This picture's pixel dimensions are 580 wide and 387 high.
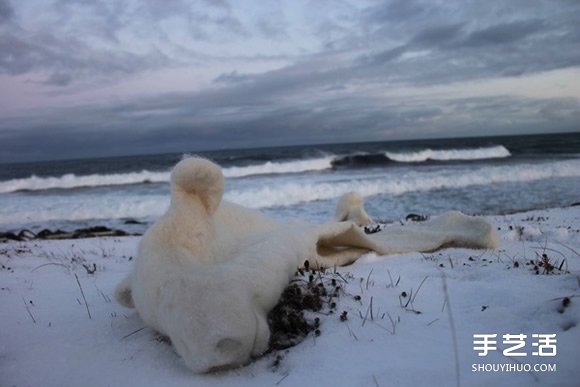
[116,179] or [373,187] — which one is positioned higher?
[116,179]

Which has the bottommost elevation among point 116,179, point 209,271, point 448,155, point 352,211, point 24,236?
point 24,236

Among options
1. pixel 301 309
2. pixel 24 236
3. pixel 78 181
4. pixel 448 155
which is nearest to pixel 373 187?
pixel 24 236

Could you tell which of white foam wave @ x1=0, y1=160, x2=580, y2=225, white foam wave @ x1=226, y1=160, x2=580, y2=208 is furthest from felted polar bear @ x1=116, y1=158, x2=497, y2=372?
white foam wave @ x1=226, y1=160, x2=580, y2=208

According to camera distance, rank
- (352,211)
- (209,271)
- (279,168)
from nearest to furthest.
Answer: (209,271) → (352,211) → (279,168)

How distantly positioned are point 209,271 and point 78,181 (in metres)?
30.7

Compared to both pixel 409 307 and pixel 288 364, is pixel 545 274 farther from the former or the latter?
pixel 288 364

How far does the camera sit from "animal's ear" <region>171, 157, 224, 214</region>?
2543mm

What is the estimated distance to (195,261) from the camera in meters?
2.54

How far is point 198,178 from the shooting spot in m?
2.55

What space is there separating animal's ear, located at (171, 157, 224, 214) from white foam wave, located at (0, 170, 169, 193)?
2712 cm

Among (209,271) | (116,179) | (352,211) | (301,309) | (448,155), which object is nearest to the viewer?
(209,271)

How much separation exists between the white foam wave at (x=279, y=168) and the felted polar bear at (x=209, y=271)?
26077 mm

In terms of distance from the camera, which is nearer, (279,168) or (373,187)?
(373,187)

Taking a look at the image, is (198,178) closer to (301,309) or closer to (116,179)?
(301,309)
